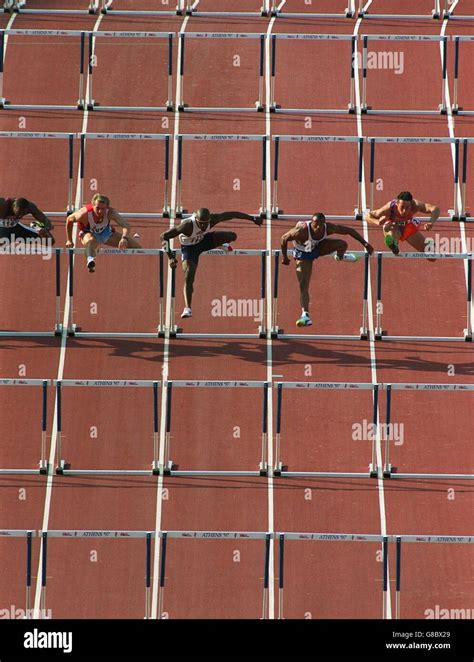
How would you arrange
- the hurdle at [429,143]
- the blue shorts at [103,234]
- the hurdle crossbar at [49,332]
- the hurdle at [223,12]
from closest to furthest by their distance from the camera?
the blue shorts at [103,234] < the hurdle crossbar at [49,332] < the hurdle at [429,143] < the hurdle at [223,12]

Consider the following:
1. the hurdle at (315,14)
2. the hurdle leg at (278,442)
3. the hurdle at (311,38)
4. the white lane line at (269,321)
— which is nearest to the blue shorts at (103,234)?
the white lane line at (269,321)

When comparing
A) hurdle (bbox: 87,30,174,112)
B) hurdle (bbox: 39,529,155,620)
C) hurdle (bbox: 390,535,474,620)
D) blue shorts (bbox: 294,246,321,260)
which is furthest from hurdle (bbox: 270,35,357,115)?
hurdle (bbox: 390,535,474,620)

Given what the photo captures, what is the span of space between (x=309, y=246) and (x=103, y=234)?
3.14 meters

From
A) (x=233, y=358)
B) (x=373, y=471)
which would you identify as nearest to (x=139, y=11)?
(x=233, y=358)

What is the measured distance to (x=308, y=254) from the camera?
33875mm

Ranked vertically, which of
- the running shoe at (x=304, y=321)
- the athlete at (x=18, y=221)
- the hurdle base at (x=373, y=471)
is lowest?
the hurdle base at (x=373, y=471)

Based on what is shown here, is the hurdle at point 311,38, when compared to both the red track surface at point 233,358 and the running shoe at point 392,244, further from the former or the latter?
the running shoe at point 392,244

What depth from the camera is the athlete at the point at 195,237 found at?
33.9 m

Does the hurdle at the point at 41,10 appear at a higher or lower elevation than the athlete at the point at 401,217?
higher

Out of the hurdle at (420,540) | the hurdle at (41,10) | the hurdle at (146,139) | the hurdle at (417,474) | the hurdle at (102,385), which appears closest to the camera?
the hurdle at (420,540)

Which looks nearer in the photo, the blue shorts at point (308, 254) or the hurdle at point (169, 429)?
the hurdle at point (169, 429)

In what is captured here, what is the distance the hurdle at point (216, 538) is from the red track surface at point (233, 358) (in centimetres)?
16

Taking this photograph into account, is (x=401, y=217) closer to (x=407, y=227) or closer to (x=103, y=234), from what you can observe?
(x=407, y=227)

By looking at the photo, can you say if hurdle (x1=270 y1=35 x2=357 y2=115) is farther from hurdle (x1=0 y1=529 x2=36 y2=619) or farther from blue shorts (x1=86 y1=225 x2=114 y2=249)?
hurdle (x1=0 y1=529 x2=36 y2=619)
